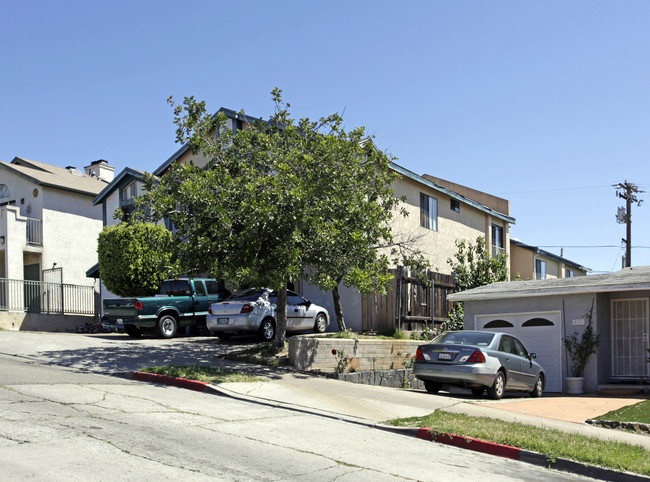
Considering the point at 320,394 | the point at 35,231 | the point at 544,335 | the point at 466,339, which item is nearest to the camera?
the point at 320,394

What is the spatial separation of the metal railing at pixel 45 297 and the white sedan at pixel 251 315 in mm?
10819

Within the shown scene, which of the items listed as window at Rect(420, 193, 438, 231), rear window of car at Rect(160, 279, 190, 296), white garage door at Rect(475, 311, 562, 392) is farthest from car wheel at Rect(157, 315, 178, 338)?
window at Rect(420, 193, 438, 231)

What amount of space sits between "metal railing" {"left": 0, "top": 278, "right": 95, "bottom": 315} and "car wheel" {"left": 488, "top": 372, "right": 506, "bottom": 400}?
19618 mm

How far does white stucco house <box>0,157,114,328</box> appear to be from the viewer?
1177 inches

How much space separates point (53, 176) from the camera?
34.2 metres

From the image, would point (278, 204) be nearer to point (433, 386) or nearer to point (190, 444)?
point (433, 386)

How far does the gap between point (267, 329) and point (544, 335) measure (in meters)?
7.85

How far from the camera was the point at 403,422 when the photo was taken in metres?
10.7

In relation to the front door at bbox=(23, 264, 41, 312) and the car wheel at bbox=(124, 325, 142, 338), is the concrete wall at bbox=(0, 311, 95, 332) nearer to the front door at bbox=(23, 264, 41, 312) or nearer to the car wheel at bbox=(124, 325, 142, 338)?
the front door at bbox=(23, 264, 41, 312)

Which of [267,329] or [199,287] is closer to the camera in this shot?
[267,329]

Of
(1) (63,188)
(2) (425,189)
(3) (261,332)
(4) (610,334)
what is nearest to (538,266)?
(2) (425,189)

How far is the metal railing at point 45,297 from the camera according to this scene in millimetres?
26281

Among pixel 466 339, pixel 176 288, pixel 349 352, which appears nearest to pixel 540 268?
pixel 176 288

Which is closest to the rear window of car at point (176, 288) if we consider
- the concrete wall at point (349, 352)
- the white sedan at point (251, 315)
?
the white sedan at point (251, 315)
